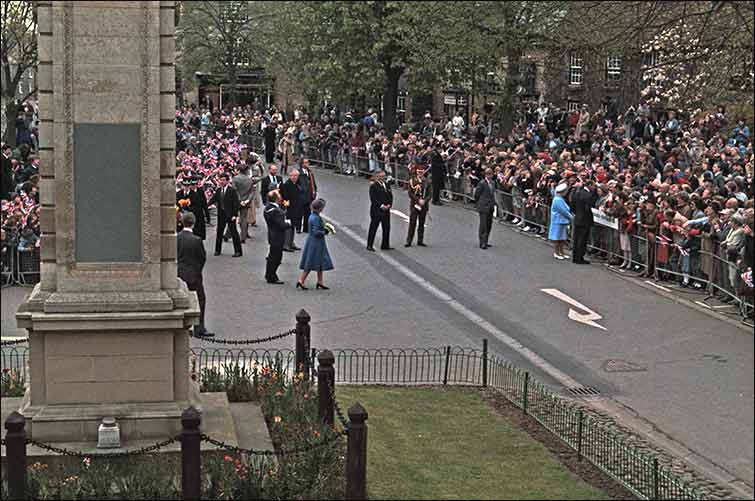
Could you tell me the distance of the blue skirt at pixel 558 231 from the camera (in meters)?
28.3

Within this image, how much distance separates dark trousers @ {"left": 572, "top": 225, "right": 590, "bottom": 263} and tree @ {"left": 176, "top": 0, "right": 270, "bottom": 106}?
7.74m

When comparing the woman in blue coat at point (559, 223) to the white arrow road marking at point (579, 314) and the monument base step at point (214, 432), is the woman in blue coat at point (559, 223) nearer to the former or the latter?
the white arrow road marking at point (579, 314)

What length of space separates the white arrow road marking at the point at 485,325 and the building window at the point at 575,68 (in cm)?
427

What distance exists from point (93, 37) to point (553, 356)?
951 cm

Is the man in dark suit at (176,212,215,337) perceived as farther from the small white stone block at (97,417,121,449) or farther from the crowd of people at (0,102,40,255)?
the crowd of people at (0,102,40,255)

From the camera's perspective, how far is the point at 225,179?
100 ft

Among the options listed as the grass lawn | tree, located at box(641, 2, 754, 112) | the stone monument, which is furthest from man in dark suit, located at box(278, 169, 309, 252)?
the stone monument

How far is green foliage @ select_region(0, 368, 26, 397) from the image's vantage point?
50.3 feet

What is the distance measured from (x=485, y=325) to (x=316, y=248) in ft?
12.4

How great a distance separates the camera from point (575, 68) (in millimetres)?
19344

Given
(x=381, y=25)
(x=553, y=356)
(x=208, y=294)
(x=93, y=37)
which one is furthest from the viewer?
(x=381, y=25)

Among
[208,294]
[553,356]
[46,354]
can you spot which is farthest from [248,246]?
[46,354]

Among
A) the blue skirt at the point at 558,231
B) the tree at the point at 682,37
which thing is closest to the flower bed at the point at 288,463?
the tree at the point at 682,37

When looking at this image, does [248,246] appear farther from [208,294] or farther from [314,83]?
[314,83]
